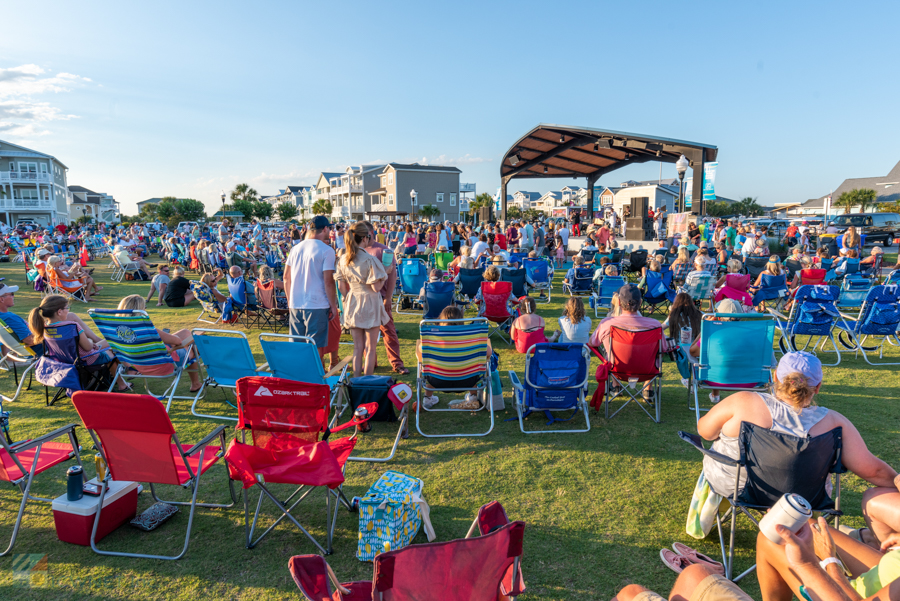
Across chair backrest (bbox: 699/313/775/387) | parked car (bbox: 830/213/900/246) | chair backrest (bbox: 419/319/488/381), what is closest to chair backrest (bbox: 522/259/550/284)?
chair backrest (bbox: 419/319/488/381)

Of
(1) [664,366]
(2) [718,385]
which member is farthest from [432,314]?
(2) [718,385]

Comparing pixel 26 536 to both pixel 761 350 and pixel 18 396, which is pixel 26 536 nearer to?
pixel 18 396

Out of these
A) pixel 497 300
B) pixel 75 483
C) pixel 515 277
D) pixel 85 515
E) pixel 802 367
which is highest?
pixel 515 277

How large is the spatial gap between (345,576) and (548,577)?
116 centimetres

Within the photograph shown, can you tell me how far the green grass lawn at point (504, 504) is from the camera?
283cm

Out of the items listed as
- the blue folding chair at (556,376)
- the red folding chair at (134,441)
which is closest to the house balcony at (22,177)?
the red folding chair at (134,441)

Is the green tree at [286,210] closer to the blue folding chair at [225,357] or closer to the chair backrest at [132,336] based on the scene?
the chair backrest at [132,336]

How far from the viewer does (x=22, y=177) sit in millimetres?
51906

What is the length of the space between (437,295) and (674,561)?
5776mm

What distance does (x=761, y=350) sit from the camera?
4582mm

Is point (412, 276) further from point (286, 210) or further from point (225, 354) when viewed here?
point (286, 210)

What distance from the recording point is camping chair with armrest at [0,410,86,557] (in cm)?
301

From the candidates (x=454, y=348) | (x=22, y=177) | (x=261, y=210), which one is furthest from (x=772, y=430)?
(x=261, y=210)

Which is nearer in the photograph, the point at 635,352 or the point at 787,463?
the point at 787,463
